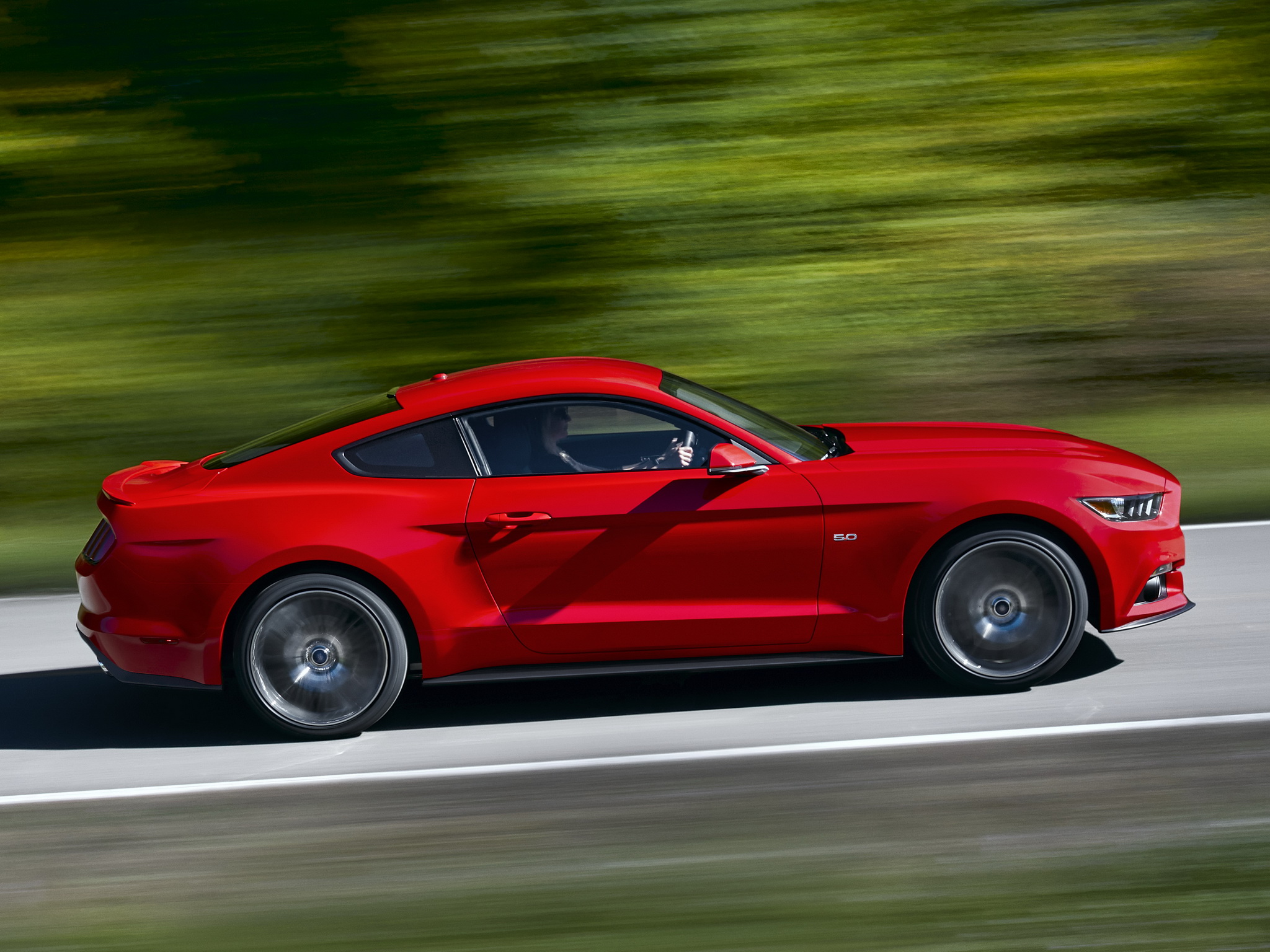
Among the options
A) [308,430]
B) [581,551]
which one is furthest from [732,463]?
[308,430]

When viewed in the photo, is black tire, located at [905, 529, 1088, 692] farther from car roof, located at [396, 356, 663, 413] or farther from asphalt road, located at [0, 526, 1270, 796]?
car roof, located at [396, 356, 663, 413]

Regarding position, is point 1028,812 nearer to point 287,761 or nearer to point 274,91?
point 287,761

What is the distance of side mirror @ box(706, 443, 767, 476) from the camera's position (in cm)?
522

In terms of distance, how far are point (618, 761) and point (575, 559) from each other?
0.80 meters

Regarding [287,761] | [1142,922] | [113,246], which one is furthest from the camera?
[113,246]

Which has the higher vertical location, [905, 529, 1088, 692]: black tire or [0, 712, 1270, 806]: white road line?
[905, 529, 1088, 692]: black tire

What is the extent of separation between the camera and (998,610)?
544 centimetres

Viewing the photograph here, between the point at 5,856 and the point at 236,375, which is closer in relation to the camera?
the point at 5,856

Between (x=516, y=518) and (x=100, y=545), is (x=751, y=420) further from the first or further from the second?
(x=100, y=545)

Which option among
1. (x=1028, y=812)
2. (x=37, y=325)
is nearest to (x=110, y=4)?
(x=37, y=325)

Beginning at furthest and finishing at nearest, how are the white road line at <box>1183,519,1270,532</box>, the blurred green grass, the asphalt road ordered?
the white road line at <box>1183,519,1270,532</box>, the asphalt road, the blurred green grass

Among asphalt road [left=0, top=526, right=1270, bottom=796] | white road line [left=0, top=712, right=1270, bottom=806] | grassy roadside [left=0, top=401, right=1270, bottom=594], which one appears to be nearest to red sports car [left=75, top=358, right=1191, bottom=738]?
asphalt road [left=0, top=526, right=1270, bottom=796]

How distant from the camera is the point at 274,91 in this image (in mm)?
15023

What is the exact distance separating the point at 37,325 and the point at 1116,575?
1110 cm
